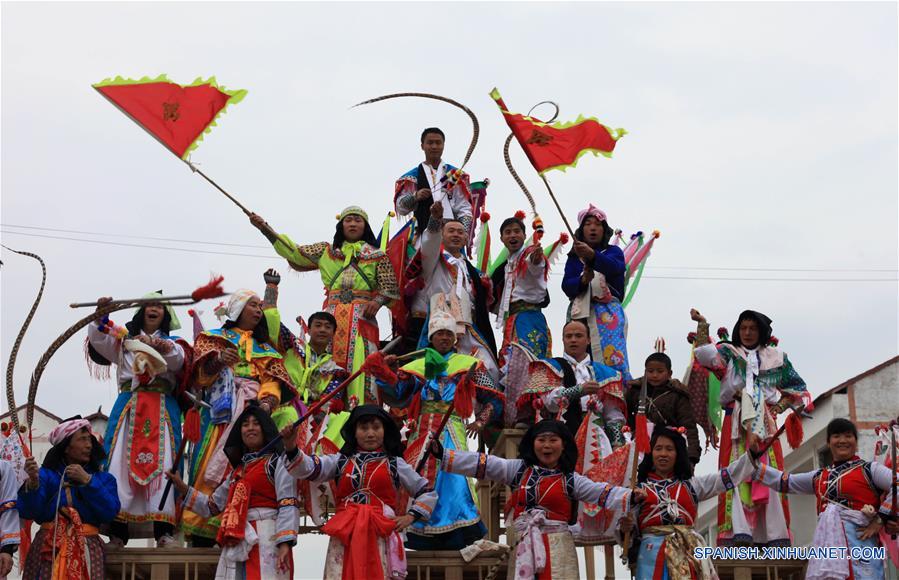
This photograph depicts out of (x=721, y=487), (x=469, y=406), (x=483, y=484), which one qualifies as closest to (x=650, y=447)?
(x=721, y=487)

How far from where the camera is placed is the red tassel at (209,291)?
8758mm

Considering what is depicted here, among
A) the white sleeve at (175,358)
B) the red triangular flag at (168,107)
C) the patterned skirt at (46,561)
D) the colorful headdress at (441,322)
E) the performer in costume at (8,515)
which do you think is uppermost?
the red triangular flag at (168,107)

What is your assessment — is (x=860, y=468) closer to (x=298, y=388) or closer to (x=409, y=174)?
(x=298, y=388)

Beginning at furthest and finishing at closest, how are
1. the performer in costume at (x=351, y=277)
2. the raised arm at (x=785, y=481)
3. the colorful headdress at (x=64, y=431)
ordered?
1. the performer in costume at (x=351, y=277)
2. the raised arm at (x=785, y=481)
3. the colorful headdress at (x=64, y=431)

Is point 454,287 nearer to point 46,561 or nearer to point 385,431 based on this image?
point 385,431

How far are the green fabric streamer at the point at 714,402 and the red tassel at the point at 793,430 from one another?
94cm

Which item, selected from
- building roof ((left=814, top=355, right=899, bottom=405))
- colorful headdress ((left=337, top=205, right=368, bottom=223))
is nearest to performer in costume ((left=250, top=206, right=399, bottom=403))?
colorful headdress ((left=337, top=205, right=368, bottom=223))

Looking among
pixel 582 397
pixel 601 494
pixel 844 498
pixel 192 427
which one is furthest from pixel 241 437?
pixel 844 498

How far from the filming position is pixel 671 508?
32.0 feet

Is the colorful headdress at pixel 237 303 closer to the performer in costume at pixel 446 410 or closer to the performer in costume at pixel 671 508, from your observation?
the performer in costume at pixel 446 410

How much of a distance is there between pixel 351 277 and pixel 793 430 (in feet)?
14.0

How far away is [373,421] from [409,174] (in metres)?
4.36

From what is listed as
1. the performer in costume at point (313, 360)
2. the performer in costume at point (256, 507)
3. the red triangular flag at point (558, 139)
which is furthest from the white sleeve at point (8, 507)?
the red triangular flag at point (558, 139)

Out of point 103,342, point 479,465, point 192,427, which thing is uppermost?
point 103,342
